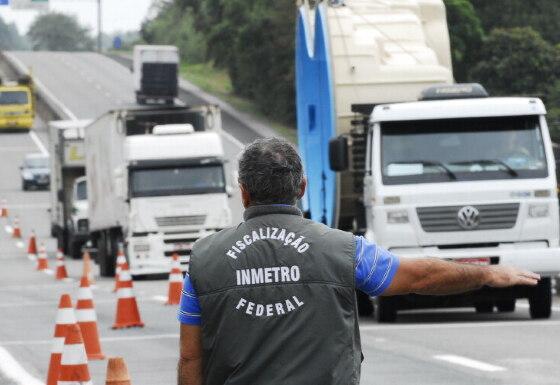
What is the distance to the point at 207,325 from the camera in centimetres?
531

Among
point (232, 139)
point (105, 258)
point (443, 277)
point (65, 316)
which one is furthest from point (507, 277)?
point (232, 139)

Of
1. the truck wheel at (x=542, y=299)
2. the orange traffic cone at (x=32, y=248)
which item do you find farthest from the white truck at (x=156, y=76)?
the truck wheel at (x=542, y=299)

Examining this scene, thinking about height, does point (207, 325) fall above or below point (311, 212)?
above

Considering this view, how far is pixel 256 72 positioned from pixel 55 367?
79.6 metres

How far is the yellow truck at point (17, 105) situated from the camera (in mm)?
87188

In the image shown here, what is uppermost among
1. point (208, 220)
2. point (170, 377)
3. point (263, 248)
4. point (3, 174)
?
point (263, 248)

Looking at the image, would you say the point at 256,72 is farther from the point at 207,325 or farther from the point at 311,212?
the point at 207,325

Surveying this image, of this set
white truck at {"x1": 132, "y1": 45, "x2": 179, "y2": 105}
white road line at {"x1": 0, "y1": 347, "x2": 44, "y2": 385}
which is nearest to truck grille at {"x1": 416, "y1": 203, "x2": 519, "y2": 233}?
white road line at {"x1": 0, "y1": 347, "x2": 44, "y2": 385}

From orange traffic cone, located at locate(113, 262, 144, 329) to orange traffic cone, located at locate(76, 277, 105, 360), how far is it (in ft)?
13.0

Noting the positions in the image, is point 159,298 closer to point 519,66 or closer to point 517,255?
point 517,255

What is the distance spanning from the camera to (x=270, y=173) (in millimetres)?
5359

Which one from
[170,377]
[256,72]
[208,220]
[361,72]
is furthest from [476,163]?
[256,72]

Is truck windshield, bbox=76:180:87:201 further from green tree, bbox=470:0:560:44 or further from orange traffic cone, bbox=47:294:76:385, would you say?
green tree, bbox=470:0:560:44

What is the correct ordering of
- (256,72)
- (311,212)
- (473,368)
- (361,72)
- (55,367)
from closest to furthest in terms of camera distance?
(55,367), (473,368), (361,72), (311,212), (256,72)
